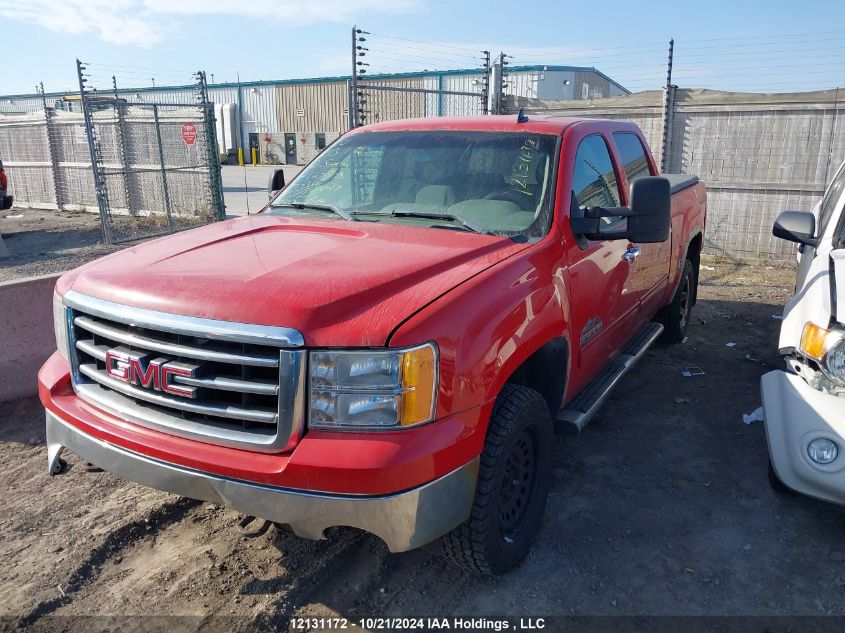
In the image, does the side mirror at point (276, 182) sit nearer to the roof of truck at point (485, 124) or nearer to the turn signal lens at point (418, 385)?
the roof of truck at point (485, 124)

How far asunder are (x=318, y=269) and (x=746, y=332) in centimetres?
567

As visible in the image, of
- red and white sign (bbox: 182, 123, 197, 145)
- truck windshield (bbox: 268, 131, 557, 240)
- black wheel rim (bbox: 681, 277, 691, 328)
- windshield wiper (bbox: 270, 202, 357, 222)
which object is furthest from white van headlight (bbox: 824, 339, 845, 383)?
→ red and white sign (bbox: 182, 123, 197, 145)

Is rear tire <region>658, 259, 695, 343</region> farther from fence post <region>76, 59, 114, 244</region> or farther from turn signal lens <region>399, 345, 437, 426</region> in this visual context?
fence post <region>76, 59, 114, 244</region>

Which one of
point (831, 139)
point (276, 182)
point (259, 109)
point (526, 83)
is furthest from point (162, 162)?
point (259, 109)

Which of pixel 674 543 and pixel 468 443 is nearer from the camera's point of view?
pixel 468 443

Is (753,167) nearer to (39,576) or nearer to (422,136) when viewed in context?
(422,136)

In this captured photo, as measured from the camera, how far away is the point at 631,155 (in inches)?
190

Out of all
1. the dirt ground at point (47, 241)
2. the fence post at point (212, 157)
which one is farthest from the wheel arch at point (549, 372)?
the fence post at point (212, 157)

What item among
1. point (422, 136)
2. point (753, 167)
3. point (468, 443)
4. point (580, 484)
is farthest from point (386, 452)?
point (753, 167)

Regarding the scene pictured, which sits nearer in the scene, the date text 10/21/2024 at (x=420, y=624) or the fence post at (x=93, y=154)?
the date text 10/21/2024 at (x=420, y=624)

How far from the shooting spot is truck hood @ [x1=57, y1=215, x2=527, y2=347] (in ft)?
7.66

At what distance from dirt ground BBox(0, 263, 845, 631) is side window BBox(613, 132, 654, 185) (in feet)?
6.19

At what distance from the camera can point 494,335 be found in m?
2.60

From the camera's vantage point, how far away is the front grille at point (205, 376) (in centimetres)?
230
